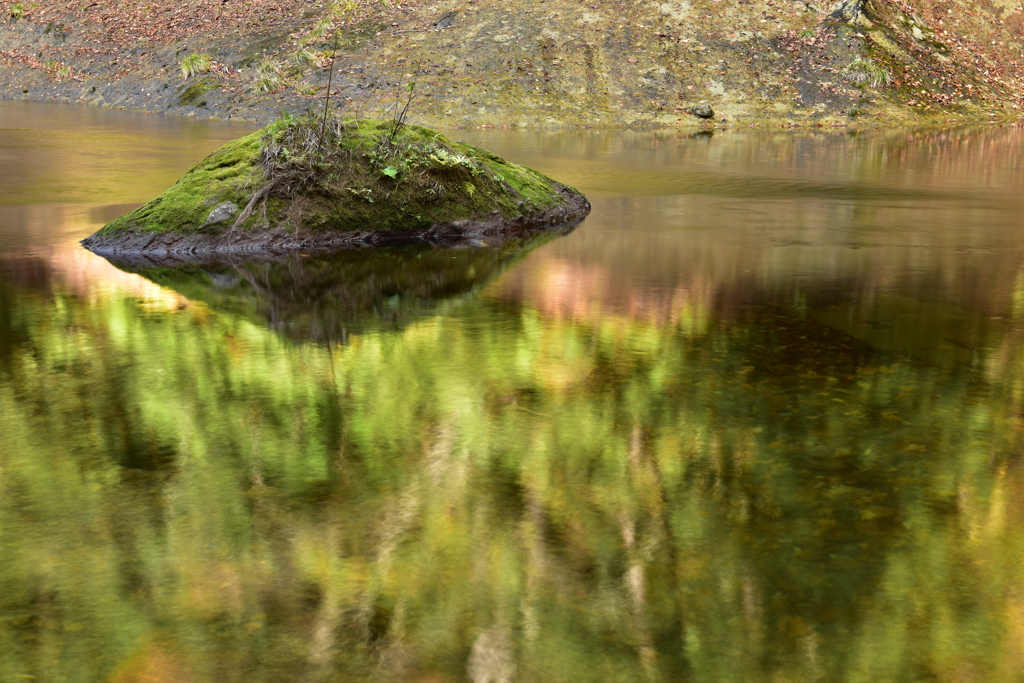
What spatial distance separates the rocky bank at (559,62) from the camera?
89.3 ft

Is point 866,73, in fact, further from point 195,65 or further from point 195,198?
point 195,198

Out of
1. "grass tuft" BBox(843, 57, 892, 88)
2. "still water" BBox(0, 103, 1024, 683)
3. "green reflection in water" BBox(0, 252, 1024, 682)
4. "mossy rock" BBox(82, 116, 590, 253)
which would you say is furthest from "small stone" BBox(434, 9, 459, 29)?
"green reflection in water" BBox(0, 252, 1024, 682)

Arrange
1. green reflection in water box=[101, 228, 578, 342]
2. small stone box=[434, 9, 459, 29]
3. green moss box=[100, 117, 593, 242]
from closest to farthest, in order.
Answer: green reflection in water box=[101, 228, 578, 342] < green moss box=[100, 117, 593, 242] < small stone box=[434, 9, 459, 29]

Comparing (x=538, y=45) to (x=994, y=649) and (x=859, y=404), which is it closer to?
(x=859, y=404)

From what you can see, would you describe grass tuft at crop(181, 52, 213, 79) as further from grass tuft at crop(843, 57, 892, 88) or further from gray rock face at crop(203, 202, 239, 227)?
gray rock face at crop(203, 202, 239, 227)

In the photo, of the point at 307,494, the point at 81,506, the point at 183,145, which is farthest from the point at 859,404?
the point at 183,145

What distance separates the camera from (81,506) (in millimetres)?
4242

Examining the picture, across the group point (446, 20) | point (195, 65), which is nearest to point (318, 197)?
point (446, 20)

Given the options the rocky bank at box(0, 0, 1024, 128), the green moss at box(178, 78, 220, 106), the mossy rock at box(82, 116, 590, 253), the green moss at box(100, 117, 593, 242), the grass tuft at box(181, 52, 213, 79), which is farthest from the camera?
the grass tuft at box(181, 52, 213, 79)

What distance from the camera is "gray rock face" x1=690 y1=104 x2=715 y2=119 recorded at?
26.7m

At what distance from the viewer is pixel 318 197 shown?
10.8 metres

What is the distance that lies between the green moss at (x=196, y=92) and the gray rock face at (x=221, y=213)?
19.3 metres

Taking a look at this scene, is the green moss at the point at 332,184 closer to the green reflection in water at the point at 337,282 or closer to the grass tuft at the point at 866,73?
the green reflection in water at the point at 337,282

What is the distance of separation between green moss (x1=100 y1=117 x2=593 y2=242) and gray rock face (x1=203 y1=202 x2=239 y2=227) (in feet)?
0.19
